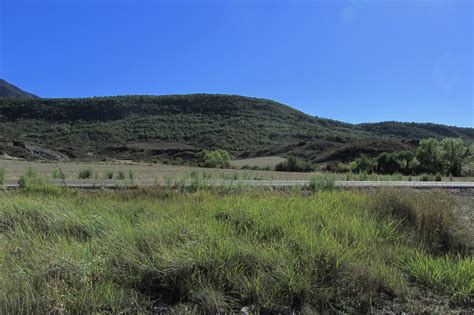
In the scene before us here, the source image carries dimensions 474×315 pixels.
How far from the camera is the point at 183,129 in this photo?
114 m

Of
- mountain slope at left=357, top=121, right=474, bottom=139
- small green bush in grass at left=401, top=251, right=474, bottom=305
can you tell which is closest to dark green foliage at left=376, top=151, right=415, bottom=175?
small green bush in grass at left=401, top=251, right=474, bottom=305

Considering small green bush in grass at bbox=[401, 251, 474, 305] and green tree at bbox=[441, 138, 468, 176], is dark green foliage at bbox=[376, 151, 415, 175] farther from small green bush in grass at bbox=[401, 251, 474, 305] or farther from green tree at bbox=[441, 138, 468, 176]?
small green bush in grass at bbox=[401, 251, 474, 305]

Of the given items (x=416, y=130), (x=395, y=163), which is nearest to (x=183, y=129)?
(x=395, y=163)

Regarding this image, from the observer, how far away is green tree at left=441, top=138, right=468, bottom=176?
4569 centimetres

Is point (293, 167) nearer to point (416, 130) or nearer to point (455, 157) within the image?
point (455, 157)

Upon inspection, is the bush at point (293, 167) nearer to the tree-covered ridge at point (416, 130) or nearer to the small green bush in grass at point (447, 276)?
the small green bush in grass at point (447, 276)

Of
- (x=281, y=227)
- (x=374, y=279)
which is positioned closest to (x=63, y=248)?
(x=281, y=227)

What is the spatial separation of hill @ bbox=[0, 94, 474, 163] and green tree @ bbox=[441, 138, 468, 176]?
25903mm

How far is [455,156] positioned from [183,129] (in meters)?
80.2

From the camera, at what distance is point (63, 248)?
5746 millimetres

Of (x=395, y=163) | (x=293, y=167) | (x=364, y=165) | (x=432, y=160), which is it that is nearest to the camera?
(x=432, y=160)

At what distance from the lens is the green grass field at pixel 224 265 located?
473 cm

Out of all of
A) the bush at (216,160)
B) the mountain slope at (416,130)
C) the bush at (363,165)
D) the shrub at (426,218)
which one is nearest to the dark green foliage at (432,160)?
the bush at (363,165)

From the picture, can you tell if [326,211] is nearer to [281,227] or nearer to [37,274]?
[281,227]
